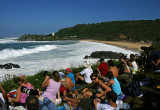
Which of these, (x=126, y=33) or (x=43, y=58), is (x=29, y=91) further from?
(x=126, y=33)

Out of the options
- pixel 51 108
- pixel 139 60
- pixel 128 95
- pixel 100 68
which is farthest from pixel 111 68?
pixel 139 60

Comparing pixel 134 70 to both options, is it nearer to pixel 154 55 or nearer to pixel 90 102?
pixel 154 55

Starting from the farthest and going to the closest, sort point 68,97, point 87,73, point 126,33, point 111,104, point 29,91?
point 126,33 < point 87,73 < point 68,97 < point 29,91 < point 111,104

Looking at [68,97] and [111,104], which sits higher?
[111,104]

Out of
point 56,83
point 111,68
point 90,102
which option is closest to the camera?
point 90,102

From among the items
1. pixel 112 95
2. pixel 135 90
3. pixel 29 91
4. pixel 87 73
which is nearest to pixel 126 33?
pixel 87 73

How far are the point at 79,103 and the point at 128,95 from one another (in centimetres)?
201

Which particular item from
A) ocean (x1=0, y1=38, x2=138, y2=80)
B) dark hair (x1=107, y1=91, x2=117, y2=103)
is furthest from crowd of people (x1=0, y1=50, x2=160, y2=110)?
ocean (x1=0, y1=38, x2=138, y2=80)

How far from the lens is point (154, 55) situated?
7773 millimetres

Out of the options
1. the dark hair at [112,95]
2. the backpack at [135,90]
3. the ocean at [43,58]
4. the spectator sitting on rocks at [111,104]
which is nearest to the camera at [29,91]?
the spectator sitting on rocks at [111,104]

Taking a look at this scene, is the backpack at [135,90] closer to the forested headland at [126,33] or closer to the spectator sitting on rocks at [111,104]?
the spectator sitting on rocks at [111,104]

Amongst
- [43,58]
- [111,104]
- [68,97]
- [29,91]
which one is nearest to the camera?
[111,104]

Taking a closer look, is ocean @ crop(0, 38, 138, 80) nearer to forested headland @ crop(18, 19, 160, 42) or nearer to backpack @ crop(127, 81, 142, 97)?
backpack @ crop(127, 81, 142, 97)

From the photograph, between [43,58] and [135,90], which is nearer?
[135,90]
